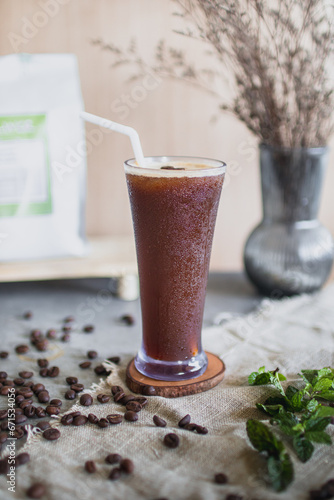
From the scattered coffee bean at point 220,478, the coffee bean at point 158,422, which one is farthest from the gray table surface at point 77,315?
the scattered coffee bean at point 220,478

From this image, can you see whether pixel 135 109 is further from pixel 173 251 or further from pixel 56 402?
pixel 56 402

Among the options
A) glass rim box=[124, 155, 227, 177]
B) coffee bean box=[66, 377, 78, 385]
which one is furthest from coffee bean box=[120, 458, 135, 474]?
glass rim box=[124, 155, 227, 177]

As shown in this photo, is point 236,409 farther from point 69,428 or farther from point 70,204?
point 70,204

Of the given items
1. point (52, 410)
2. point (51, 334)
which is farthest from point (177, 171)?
point (51, 334)

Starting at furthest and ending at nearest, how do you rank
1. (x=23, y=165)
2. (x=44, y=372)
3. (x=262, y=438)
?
(x=23, y=165), (x=44, y=372), (x=262, y=438)

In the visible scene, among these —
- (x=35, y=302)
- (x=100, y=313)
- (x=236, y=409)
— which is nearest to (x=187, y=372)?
(x=236, y=409)

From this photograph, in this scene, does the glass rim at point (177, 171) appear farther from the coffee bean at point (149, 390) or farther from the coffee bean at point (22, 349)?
the coffee bean at point (22, 349)
